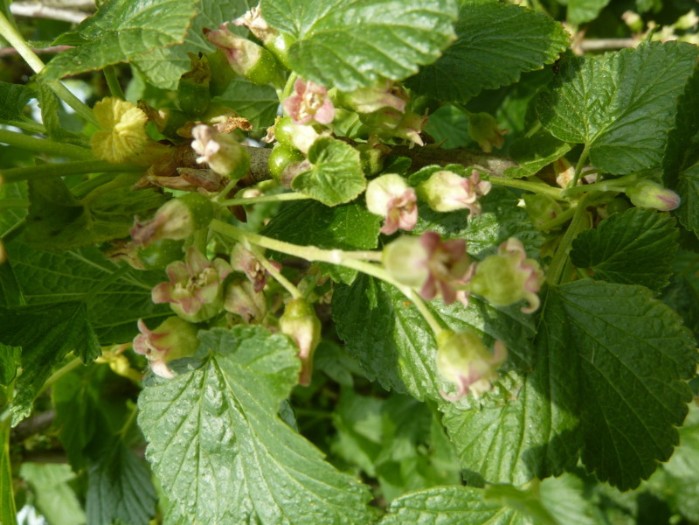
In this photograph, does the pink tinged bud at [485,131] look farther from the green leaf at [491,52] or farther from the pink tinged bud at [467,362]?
the pink tinged bud at [467,362]

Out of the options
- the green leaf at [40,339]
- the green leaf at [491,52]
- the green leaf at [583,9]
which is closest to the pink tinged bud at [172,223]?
the green leaf at [40,339]

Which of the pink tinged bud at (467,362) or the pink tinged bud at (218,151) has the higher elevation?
the pink tinged bud at (218,151)

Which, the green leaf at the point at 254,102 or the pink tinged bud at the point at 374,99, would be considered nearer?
the pink tinged bud at the point at 374,99

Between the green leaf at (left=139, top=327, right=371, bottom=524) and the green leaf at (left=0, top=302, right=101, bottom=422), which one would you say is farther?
the green leaf at (left=0, top=302, right=101, bottom=422)

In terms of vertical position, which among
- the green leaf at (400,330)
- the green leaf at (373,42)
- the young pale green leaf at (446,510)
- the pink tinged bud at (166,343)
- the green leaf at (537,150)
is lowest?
the young pale green leaf at (446,510)

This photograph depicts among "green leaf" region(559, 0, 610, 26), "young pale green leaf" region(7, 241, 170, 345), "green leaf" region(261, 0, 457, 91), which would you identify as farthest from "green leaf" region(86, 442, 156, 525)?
"green leaf" region(559, 0, 610, 26)

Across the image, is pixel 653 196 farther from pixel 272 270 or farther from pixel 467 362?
pixel 272 270

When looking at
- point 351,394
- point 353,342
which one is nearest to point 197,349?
point 353,342

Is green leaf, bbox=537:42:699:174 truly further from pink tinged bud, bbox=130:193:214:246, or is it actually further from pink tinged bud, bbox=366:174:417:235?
pink tinged bud, bbox=130:193:214:246
